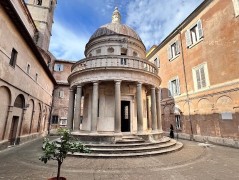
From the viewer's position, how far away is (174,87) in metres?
19.3

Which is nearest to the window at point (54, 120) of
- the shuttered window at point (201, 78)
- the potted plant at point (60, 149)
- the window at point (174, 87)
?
the window at point (174, 87)

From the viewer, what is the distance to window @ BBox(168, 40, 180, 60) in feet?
62.1

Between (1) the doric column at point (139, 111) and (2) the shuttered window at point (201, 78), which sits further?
(2) the shuttered window at point (201, 78)

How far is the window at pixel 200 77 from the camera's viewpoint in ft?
47.8

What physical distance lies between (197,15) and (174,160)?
15.4 m

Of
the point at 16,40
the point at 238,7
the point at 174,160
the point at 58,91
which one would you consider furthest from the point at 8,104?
the point at 238,7

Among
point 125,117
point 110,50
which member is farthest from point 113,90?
point 110,50

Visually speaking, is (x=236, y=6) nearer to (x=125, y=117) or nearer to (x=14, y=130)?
(x=125, y=117)

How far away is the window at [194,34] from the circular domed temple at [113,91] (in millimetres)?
6559

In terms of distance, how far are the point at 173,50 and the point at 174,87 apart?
4995 mm

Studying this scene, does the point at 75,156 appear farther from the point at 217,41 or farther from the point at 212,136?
the point at 217,41

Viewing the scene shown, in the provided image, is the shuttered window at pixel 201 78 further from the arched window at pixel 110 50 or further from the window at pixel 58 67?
the window at pixel 58 67

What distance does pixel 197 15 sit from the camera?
52.9 feet

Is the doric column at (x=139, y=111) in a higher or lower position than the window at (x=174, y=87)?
lower
